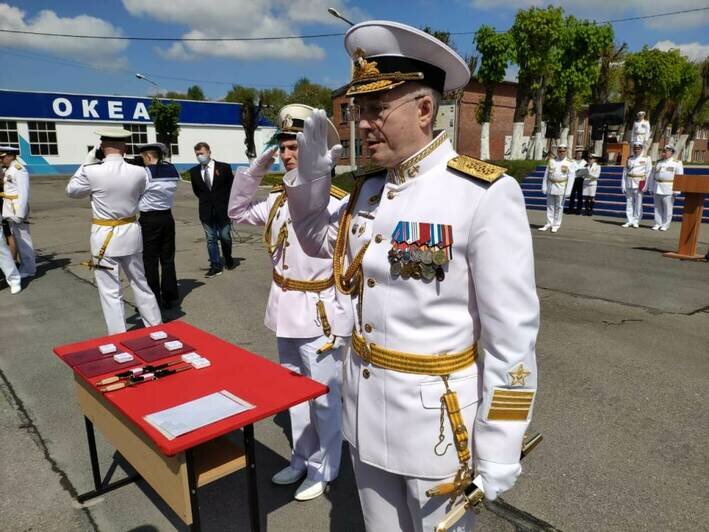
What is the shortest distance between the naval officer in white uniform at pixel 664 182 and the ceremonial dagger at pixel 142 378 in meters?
12.7

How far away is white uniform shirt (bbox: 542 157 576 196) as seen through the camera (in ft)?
39.7

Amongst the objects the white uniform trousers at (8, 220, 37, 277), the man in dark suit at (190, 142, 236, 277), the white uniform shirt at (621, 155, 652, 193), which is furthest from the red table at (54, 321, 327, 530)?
the white uniform shirt at (621, 155, 652, 193)

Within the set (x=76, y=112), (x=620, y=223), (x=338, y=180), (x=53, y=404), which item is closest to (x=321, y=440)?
(x=53, y=404)

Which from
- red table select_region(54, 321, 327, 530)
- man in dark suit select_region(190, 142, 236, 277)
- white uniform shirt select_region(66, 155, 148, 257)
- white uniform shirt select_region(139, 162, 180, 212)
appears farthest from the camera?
man in dark suit select_region(190, 142, 236, 277)

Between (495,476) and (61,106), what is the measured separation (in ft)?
147

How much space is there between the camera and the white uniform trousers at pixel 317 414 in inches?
116

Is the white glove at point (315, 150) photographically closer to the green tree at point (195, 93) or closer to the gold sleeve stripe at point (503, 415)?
the gold sleeve stripe at point (503, 415)

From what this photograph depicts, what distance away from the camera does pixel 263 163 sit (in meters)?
2.83

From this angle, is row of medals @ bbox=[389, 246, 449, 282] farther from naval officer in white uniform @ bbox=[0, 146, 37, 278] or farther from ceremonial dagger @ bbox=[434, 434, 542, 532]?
naval officer in white uniform @ bbox=[0, 146, 37, 278]

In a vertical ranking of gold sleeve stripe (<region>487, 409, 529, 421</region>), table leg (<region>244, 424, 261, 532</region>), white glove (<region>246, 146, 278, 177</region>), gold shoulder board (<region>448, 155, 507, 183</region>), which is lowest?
table leg (<region>244, 424, 261, 532</region>)

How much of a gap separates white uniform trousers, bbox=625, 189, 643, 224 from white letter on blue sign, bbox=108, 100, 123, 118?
39.0 meters

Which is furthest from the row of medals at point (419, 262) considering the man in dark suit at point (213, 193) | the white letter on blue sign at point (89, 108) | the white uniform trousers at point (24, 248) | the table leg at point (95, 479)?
the white letter on blue sign at point (89, 108)

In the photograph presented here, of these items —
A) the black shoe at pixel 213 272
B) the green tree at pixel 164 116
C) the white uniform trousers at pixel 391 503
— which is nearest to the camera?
the white uniform trousers at pixel 391 503

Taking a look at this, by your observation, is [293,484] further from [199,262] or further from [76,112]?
[76,112]
